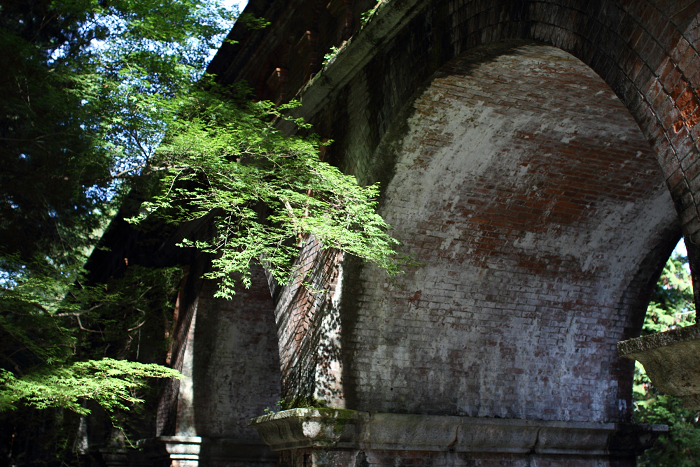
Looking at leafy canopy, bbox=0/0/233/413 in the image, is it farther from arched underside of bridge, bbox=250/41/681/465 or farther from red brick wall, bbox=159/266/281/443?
arched underside of bridge, bbox=250/41/681/465

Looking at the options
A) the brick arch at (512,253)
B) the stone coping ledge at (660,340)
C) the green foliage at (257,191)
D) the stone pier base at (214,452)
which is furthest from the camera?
the stone pier base at (214,452)

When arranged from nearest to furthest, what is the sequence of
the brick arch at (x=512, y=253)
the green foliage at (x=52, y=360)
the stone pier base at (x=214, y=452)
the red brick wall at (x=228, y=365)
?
the brick arch at (x=512, y=253), the green foliage at (x=52, y=360), the stone pier base at (x=214, y=452), the red brick wall at (x=228, y=365)

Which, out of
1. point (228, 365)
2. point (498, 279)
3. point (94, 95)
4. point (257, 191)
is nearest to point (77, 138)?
point (94, 95)

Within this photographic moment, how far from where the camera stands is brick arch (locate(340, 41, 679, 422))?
522 centimetres

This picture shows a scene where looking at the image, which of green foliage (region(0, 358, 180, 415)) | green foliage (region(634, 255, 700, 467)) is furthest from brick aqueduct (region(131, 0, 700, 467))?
green foliage (region(634, 255, 700, 467))

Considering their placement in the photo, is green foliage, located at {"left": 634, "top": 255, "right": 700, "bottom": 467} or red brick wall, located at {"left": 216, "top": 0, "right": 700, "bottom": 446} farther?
green foliage, located at {"left": 634, "top": 255, "right": 700, "bottom": 467}

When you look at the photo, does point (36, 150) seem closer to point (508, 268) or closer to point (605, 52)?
point (508, 268)

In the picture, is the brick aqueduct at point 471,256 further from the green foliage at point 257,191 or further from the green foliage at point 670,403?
the green foliage at point 670,403

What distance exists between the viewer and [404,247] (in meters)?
5.88

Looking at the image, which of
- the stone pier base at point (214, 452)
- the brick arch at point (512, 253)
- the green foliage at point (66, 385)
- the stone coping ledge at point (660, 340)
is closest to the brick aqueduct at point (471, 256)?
the brick arch at point (512, 253)

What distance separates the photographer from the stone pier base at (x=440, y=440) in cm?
547

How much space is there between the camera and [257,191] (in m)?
5.04

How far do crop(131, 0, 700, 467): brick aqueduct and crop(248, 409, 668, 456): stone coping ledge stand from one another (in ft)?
0.06

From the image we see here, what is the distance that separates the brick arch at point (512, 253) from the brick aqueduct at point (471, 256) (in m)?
0.02
